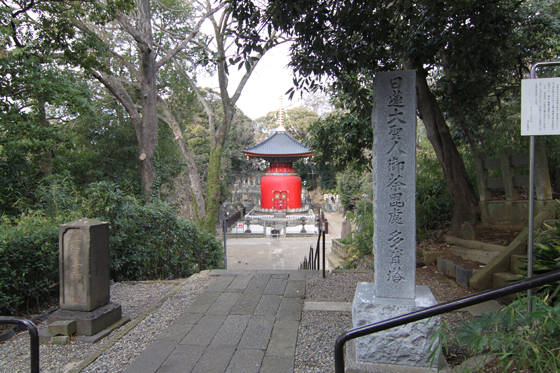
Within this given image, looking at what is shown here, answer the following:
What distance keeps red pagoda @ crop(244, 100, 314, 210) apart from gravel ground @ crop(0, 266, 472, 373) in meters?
17.6

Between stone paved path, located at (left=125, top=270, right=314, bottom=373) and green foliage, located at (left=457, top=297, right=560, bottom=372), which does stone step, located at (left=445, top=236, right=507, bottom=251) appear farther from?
green foliage, located at (left=457, top=297, right=560, bottom=372)

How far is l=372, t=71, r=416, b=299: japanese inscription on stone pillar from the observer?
2.39m

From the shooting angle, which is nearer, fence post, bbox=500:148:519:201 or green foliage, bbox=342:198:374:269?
fence post, bbox=500:148:519:201

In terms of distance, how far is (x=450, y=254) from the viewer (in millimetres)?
4844

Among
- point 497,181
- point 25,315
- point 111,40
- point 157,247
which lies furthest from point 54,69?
point 497,181

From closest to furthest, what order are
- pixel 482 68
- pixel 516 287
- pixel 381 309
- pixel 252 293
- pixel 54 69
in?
pixel 516 287 < pixel 381 309 < pixel 252 293 < pixel 482 68 < pixel 54 69

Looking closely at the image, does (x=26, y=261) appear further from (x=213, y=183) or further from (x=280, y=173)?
(x=280, y=173)

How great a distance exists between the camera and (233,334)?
2973mm

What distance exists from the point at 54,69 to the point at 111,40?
6467mm

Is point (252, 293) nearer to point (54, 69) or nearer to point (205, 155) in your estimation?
point (54, 69)

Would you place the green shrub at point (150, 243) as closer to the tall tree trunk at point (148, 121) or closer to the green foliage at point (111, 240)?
the green foliage at point (111, 240)

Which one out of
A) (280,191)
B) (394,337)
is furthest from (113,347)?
(280,191)

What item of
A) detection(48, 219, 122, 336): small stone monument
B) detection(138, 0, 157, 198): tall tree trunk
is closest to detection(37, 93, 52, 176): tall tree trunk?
detection(138, 0, 157, 198): tall tree trunk

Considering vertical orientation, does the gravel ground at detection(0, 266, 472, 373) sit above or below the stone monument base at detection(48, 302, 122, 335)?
below
